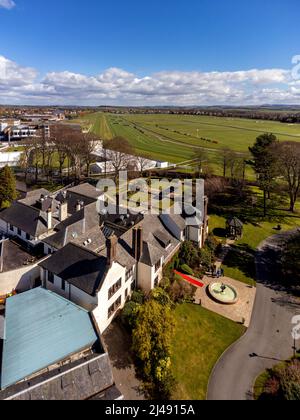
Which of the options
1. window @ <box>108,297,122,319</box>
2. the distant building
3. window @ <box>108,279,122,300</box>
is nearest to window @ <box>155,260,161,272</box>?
window @ <box>108,279,122,300</box>

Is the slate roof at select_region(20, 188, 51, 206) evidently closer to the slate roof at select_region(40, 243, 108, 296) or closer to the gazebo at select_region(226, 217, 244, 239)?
the slate roof at select_region(40, 243, 108, 296)

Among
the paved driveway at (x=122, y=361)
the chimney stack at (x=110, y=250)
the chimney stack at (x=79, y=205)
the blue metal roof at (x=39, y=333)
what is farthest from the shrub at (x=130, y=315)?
the chimney stack at (x=79, y=205)

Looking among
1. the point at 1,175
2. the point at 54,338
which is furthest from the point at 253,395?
the point at 1,175

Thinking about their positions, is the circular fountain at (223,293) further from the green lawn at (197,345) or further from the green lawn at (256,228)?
the green lawn at (256,228)

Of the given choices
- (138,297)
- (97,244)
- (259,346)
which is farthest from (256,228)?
(97,244)

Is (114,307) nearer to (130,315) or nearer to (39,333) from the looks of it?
Answer: (130,315)
